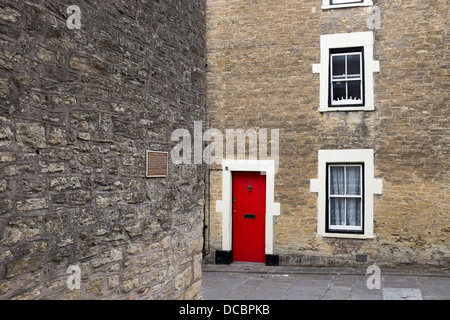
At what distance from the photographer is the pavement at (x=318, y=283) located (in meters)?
8.23

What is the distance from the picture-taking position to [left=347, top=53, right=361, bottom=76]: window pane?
10797 millimetres

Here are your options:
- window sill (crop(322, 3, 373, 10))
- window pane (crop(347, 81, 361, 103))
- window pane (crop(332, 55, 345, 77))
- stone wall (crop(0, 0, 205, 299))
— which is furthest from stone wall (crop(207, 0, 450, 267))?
stone wall (crop(0, 0, 205, 299))

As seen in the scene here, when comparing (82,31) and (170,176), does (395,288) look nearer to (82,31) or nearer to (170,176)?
(170,176)

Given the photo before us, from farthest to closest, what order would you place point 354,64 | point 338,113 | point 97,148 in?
1. point 354,64
2. point 338,113
3. point 97,148

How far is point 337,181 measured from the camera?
426 inches

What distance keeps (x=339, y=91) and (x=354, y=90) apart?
0.36m

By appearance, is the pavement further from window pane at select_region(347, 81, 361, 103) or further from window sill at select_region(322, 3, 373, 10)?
window sill at select_region(322, 3, 373, 10)

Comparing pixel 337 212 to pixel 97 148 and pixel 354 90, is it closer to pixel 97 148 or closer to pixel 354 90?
pixel 354 90

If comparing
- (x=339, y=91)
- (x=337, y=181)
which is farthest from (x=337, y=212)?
(x=339, y=91)

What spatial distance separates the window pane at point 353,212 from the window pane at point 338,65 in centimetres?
311

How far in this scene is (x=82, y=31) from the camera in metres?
3.73

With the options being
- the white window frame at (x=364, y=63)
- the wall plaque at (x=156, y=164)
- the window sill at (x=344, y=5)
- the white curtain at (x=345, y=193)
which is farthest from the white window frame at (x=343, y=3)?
the wall plaque at (x=156, y=164)

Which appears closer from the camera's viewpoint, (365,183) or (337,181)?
(365,183)

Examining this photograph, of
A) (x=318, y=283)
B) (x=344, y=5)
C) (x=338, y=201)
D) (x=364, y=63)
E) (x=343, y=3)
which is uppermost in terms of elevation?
(x=343, y=3)
